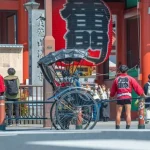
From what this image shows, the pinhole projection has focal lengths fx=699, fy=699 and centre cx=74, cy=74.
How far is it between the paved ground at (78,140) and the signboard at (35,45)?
31.0 feet

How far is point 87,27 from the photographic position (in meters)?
27.6

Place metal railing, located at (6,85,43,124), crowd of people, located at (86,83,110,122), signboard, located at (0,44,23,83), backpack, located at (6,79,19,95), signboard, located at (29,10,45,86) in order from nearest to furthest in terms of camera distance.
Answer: metal railing, located at (6,85,43,124) → backpack, located at (6,79,19,95) → signboard, located at (29,10,45,86) → crowd of people, located at (86,83,110,122) → signboard, located at (0,44,23,83)

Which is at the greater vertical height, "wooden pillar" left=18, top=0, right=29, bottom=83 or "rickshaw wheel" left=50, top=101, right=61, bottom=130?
"wooden pillar" left=18, top=0, right=29, bottom=83

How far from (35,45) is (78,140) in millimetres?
10121

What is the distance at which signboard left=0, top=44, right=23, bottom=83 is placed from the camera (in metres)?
26.8

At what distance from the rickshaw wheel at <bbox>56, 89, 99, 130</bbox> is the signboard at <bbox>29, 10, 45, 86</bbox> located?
18.5 ft

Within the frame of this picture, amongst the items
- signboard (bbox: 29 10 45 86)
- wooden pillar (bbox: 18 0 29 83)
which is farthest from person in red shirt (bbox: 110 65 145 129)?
wooden pillar (bbox: 18 0 29 83)

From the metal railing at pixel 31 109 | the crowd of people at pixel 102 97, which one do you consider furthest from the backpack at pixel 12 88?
the crowd of people at pixel 102 97

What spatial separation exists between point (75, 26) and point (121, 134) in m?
13.1

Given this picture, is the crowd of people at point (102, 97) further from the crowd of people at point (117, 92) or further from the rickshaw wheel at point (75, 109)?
the rickshaw wheel at point (75, 109)

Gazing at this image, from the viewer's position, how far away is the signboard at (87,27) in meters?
27.4

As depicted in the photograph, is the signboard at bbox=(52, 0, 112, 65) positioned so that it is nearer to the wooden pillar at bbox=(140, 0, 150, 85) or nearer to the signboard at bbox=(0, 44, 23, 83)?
the wooden pillar at bbox=(140, 0, 150, 85)

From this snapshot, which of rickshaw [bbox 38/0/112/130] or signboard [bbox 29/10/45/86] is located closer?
rickshaw [bbox 38/0/112/130]

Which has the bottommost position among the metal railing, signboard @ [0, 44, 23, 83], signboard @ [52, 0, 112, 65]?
the metal railing
